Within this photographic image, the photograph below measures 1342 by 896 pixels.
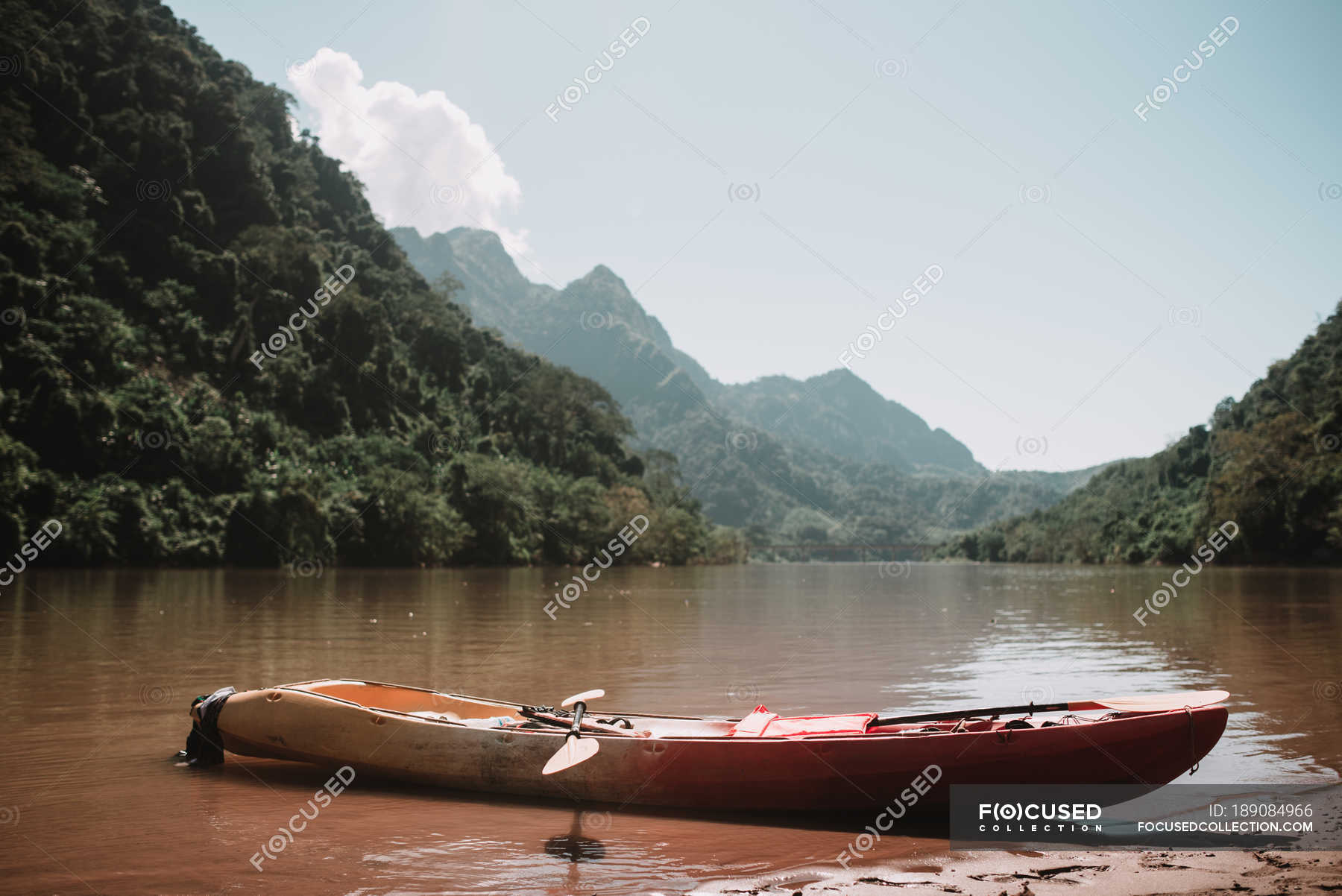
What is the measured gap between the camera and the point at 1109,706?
23.3ft

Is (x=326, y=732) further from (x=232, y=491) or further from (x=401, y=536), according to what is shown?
(x=401, y=536)

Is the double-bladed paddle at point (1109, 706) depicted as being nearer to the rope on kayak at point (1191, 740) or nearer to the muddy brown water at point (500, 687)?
the rope on kayak at point (1191, 740)

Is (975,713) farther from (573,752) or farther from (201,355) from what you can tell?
(201,355)

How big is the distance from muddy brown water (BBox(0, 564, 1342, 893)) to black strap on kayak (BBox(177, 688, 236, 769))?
0.28m

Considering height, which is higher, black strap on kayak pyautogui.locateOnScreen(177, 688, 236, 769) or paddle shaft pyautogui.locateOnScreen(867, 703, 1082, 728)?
paddle shaft pyautogui.locateOnScreen(867, 703, 1082, 728)

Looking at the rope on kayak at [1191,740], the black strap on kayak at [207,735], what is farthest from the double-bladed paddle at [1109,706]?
the black strap on kayak at [207,735]

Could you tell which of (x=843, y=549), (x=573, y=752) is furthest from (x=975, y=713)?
(x=843, y=549)

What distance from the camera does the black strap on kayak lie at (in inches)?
342

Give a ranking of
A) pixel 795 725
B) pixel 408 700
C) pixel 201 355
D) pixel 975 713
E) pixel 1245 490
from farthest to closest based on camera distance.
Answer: pixel 1245 490, pixel 201 355, pixel 408 700, pixel 795 725, pixel 975 713

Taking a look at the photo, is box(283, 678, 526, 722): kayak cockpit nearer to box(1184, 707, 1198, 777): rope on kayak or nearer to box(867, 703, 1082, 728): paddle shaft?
box(867, 703, 1082, 728): paddle shaft

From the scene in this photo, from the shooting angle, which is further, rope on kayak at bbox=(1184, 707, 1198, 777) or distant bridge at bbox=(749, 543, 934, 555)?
distant bridge at bbox=(749, 543, 934, 555)

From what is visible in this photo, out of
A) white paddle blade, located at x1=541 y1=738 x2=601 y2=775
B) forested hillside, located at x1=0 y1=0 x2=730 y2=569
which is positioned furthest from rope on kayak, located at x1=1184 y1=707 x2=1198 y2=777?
forested hillside, located at x1=0 y1=0 x2=730 y2=569

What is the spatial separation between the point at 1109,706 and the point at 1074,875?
5.74 feet

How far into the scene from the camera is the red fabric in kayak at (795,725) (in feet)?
23.7
